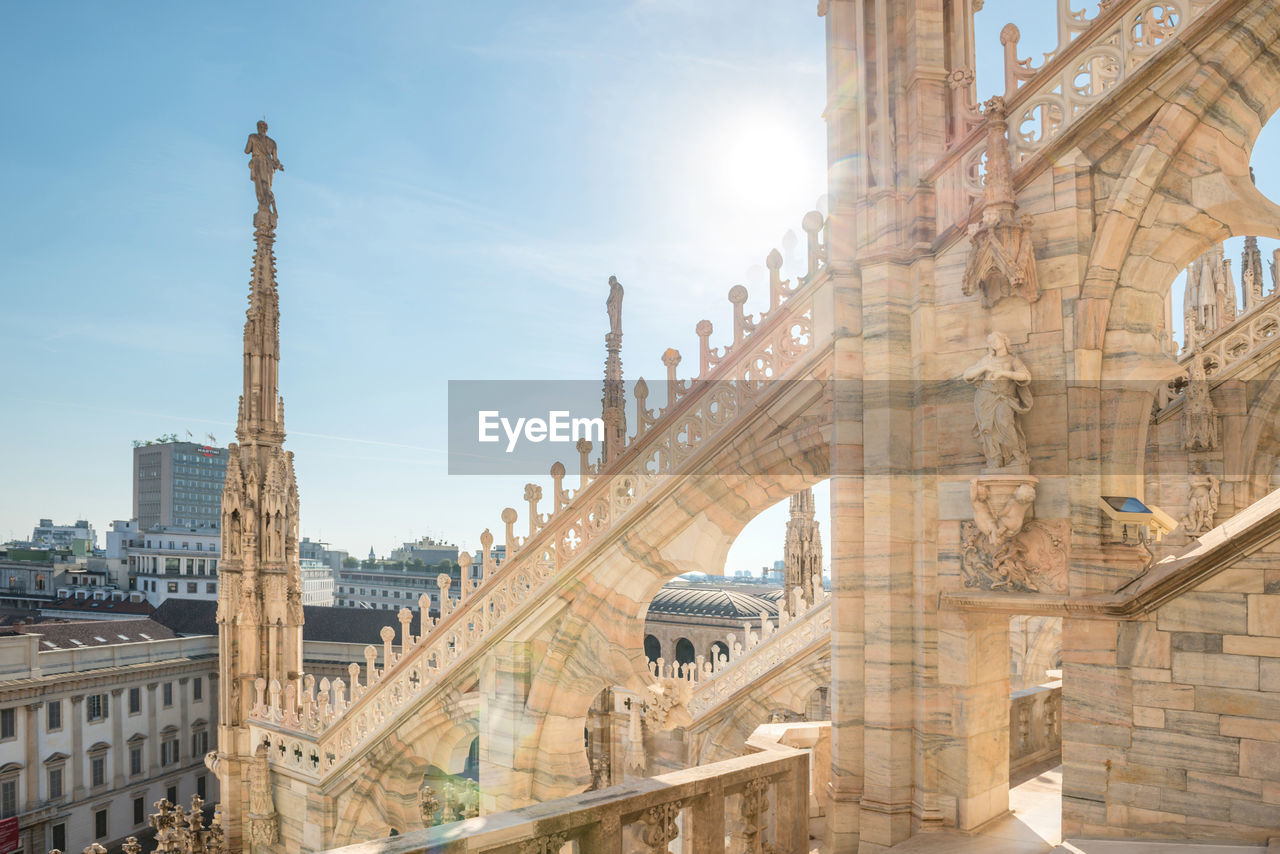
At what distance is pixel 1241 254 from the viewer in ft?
86.2

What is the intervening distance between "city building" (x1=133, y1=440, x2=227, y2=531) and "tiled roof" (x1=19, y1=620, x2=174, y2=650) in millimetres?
76318

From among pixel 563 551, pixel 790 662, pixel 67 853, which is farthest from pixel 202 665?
pixel 563 551

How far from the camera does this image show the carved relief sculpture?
22.2 feet

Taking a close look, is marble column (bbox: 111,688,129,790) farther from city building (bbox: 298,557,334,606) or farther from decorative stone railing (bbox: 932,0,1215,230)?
city building (bbox: 298,557,334,606)

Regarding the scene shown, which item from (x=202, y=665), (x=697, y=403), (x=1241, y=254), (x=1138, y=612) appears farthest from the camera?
(x=202, y=665)

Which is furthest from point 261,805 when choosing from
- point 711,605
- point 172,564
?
point 172,564

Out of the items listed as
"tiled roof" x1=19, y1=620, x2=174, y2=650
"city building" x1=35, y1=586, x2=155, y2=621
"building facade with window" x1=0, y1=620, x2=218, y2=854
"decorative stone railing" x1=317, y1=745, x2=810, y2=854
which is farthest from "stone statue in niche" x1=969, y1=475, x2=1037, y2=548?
"city building" x1=35, y1=586, x2=155, y2=621

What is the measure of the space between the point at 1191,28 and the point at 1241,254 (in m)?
24.7

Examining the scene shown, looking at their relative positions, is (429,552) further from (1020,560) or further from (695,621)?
(1020,560)

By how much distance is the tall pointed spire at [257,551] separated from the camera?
16.5 metres

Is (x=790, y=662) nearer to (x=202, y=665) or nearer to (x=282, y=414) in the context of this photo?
(x=282, y=414)

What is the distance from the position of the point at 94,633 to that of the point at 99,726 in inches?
238

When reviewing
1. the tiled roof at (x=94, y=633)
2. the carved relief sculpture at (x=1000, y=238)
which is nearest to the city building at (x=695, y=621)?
the tiled roof at (x=94, y=633)

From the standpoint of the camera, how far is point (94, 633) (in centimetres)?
4788
